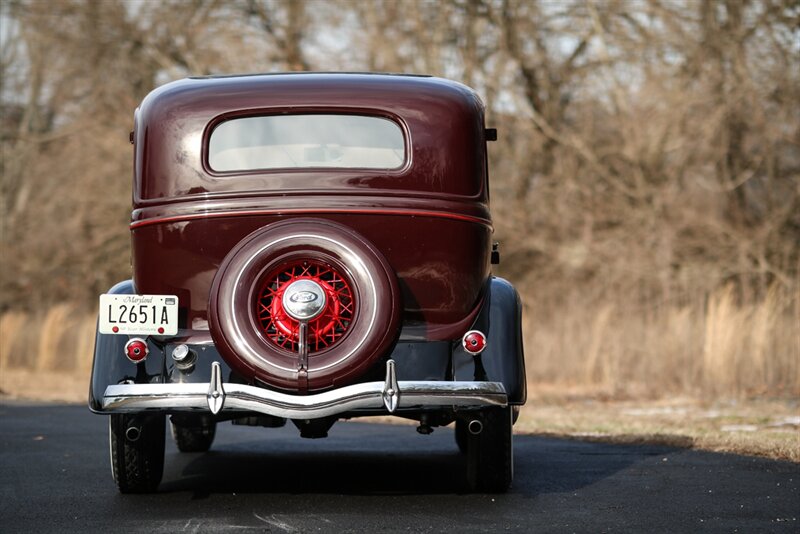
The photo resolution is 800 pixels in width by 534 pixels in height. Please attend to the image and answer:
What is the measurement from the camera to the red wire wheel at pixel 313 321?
6.01 m

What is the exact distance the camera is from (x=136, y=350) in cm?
622

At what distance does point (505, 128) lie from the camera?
2180 cm

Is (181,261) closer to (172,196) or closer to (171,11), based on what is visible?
(172,196)

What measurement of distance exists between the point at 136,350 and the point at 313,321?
939mm

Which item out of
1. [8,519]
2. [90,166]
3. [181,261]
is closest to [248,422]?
[181,261]

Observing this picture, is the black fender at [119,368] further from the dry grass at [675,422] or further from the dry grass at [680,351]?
the dry grass at [680,351]

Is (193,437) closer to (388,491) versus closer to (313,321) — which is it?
(388,491)

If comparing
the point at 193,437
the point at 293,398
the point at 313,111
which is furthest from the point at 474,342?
the point at 193,437

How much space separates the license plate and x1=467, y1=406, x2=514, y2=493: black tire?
5.43 feet

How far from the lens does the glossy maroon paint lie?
635cm

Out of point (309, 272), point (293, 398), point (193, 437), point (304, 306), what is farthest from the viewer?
point (193, 437)

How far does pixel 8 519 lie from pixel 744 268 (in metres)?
14.5

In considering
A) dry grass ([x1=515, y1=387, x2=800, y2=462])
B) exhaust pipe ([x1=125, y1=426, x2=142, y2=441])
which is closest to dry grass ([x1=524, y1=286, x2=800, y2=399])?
dry grass ([x1=515, y1=387, x2=800, y2=462])

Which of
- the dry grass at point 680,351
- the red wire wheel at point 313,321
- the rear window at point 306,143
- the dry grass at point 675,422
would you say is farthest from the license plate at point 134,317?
the dry grass at point 680,351
